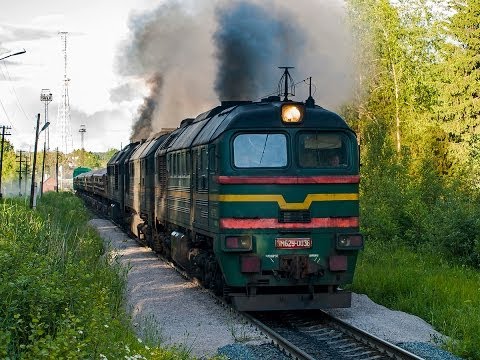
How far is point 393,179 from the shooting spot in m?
24.7

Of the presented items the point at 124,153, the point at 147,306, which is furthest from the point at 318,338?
the point at 124,153

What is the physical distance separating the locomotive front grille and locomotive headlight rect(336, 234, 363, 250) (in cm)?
56

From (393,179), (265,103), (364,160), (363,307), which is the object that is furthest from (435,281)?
(364,160)

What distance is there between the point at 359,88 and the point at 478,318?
28040 mm

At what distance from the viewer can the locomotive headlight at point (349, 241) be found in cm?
1148

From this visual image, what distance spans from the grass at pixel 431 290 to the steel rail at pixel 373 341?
32.4 inches

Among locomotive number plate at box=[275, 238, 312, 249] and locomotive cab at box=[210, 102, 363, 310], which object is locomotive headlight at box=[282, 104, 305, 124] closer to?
locomotive cab at box=[210, 102, 363, 310]

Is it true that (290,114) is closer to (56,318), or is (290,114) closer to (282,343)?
(282,343)

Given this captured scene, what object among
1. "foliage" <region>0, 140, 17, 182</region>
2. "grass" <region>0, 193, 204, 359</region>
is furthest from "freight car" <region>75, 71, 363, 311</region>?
"foliage" <region>0, 140, 17, 182</region>

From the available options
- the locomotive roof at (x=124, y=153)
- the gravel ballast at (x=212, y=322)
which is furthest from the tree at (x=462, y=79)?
the gravel ballast at (x=212, y=322)

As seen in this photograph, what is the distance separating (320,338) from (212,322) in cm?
185

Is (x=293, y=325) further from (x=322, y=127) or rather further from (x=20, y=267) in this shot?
(x=20, y=267)

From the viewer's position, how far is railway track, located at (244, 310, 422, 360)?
9273 mm

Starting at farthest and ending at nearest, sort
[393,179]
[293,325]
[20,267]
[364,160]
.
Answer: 1. [364,160]
2. [393,179]
3. [293,325]
4. [20,267]
